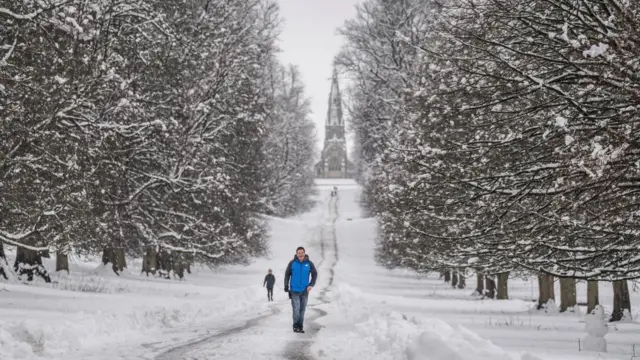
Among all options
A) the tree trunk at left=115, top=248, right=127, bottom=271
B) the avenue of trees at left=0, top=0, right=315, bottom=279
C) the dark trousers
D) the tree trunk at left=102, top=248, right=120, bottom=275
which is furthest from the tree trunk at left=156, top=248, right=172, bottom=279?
the dark trousers

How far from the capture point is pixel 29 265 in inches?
752

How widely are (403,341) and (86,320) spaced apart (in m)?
5.20

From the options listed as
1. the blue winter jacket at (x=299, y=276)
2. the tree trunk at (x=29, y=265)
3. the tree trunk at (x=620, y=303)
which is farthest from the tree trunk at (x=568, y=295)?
the tree trunk at (x=29, y=265)

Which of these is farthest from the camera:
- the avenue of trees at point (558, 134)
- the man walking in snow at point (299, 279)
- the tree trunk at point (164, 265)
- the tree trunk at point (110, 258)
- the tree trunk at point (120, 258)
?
the tree trunk at point (164, 265)

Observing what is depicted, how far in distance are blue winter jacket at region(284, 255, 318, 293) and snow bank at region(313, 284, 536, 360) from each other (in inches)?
38.3

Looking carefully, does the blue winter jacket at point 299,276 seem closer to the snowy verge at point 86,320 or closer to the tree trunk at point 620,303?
the snowy verge at point 86,320

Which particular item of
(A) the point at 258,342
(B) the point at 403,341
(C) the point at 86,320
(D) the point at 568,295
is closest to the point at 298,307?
(A) the point at 258,342

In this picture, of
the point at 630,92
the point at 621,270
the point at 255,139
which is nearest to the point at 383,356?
the point at 621,270

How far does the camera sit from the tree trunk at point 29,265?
62.4 feet

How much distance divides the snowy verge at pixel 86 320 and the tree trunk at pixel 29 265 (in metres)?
2.25

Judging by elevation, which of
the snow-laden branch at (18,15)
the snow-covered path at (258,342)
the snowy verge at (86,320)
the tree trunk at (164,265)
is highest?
the snow-laden branch at (18,15)

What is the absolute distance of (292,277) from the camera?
47.1 feet

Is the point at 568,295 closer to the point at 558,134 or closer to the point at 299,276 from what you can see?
the point at 299,276

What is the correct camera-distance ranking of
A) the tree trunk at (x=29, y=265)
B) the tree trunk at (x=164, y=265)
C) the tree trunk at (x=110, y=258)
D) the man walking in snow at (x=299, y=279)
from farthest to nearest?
the tree trunk at (x=164, y=265) → the tree trunk at (x=110, y=258) → the tree trunk at (x=29, y=265) → the man walking in snow at (x=299, y=279)
